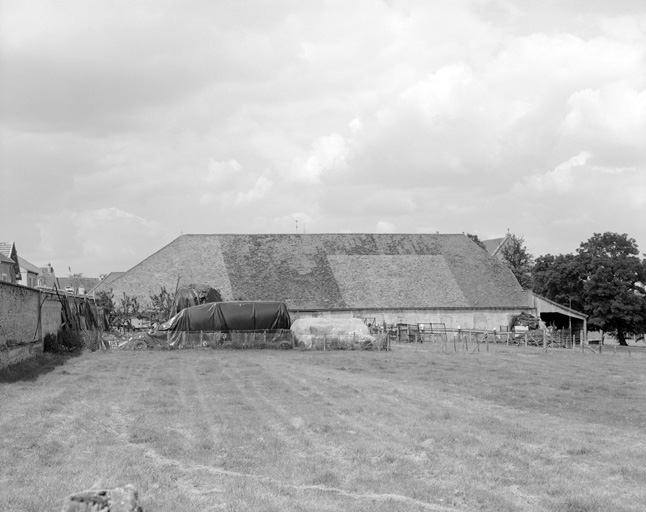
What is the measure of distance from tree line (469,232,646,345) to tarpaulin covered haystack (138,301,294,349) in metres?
30.8

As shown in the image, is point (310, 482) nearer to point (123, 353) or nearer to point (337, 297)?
point (123, 353)

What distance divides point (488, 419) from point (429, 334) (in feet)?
124

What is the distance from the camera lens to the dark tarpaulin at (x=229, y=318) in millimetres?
42375

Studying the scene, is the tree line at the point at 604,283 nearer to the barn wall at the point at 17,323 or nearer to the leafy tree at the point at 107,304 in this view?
the leafy tree at the point at 107,304

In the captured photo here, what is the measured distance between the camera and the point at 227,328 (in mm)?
42781

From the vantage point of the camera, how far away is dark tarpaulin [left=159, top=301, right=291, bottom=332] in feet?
139

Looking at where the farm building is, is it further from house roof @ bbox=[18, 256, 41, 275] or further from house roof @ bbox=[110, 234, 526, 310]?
house roof @ bbox=[18, 256, 41, 275]

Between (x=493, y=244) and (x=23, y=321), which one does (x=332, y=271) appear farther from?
(x=493, y=244)

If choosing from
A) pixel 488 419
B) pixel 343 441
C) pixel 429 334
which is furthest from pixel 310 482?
pixel 429 334

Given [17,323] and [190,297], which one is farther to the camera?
[190,297]

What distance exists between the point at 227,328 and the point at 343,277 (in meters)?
20.6

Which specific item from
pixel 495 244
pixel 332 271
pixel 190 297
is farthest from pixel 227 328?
pixel 495 244

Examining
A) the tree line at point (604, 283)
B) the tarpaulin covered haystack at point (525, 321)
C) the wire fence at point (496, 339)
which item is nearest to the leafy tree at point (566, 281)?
the tree line at point (604, 283)

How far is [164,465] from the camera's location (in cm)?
1077
